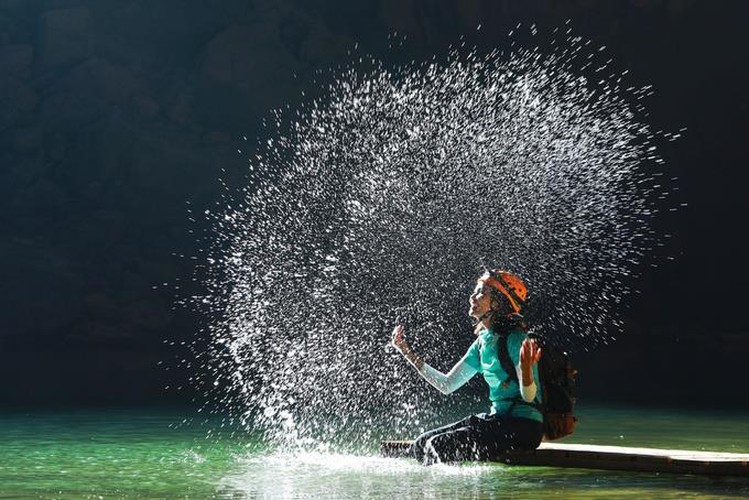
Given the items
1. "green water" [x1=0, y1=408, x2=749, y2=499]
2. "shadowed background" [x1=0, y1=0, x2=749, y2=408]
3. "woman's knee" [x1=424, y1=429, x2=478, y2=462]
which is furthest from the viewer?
"shadowed background" [x1=0, y1=0, x2=749, y2=408]

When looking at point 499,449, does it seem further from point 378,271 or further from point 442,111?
point 378,271

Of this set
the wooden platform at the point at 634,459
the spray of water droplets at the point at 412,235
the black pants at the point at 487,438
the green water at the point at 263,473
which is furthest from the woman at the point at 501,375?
the spray of water droplets at the point at 412,235

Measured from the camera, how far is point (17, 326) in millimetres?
31219

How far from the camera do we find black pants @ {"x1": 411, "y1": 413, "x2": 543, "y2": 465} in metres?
7.22

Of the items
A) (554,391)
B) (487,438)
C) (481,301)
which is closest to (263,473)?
(487,438)

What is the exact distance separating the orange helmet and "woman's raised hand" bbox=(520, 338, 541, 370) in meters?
0.37

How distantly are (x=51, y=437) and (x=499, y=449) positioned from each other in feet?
17.8

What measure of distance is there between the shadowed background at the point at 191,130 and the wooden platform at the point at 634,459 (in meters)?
22.1

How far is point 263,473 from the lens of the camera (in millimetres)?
7840

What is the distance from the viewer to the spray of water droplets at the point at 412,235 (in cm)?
1761

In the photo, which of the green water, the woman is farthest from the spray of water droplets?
the woman

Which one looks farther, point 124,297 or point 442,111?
point 124,297

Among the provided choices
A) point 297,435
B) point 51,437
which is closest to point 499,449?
point 297,435

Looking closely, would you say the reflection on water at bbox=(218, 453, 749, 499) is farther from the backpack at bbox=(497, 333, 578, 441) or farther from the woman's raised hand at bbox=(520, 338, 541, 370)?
the woman's raised hand at bbox=(520, 338, 541, 370)
